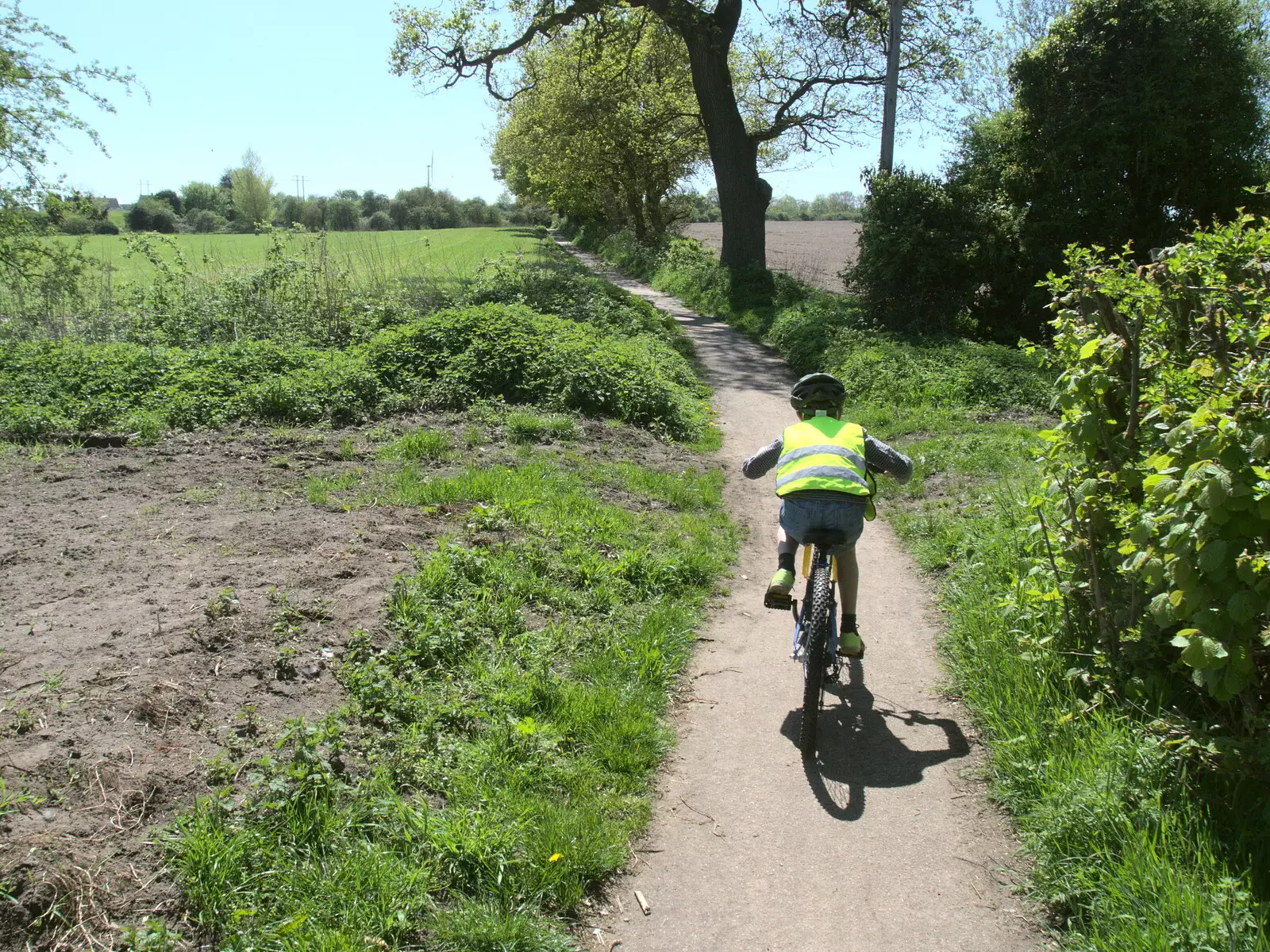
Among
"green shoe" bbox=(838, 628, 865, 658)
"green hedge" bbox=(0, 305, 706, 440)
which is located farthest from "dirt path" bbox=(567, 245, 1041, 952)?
"green hedge" bbox=(0, 305, 706, 440)

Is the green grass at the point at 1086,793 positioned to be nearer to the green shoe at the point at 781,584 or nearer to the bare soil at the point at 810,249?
the green shoe at the point at 781,584

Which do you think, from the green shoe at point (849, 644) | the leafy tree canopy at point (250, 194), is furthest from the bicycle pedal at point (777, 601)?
the leafy tree canopy at point (250, 194)

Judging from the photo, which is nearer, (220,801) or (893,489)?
(220,801)

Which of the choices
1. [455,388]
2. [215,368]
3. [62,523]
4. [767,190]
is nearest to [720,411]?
[455,388]

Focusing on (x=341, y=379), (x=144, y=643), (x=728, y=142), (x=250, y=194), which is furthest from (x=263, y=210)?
(x=144, y=643)

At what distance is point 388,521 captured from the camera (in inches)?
270

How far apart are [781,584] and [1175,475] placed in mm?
1858

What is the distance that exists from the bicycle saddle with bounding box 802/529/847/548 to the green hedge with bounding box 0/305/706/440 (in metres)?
6.40

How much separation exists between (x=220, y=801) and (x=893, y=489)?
6914mm

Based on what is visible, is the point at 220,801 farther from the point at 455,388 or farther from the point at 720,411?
the point at 720,411

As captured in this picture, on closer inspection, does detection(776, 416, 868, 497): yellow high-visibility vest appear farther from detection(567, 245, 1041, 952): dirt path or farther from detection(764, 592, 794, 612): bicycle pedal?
detection(567, 245, 1041, 952): dirt path

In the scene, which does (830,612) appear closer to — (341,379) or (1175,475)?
(1175,475)

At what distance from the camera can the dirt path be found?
11.0 ft

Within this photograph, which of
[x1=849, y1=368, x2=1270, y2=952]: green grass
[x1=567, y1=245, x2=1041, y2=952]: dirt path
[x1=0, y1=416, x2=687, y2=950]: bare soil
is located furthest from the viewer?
[x1=567, y1=245, x2=1041, y2=952]: dirt path
